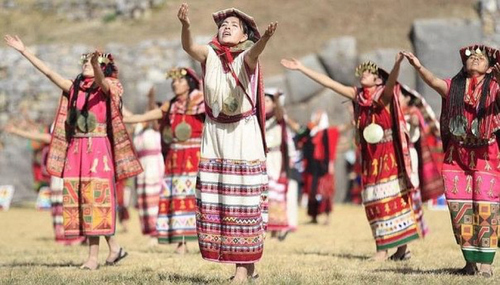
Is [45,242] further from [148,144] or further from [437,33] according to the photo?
[437,33]

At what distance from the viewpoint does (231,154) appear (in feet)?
25.0

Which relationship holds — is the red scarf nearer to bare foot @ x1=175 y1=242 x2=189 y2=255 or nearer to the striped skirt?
A: the striped skirt

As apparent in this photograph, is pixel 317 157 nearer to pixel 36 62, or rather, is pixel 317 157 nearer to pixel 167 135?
pixel 167 135

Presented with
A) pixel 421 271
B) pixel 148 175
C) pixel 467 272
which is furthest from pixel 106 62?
pixel 148 175

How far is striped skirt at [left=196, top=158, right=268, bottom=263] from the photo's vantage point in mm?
7594

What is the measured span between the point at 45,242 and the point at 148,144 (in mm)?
1929

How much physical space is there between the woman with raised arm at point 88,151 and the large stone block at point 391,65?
13915 millimetres

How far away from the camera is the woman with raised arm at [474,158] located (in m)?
8.38

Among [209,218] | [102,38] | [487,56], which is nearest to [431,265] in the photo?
[487,56]

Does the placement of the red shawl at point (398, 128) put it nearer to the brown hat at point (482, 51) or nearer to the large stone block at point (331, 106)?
the brown hat at point (482, 51)

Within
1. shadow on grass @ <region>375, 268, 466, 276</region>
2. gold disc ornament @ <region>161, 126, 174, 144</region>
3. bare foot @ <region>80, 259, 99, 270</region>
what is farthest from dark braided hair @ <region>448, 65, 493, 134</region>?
gold disc ornament @ <region>161, 126, 174, 144</region>

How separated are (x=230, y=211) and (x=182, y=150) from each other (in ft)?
12.7

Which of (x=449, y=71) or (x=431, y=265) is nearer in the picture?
(x=431, y=265)

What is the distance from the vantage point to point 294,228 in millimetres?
15398
